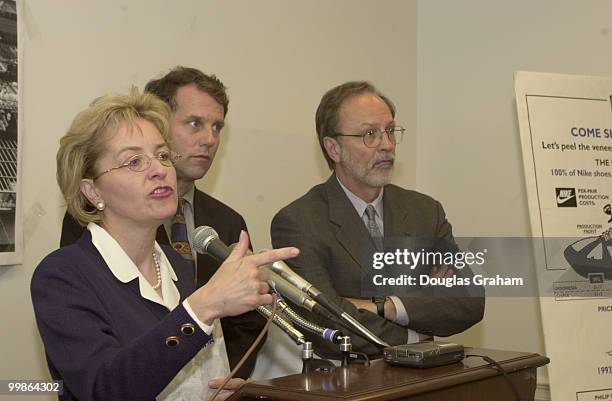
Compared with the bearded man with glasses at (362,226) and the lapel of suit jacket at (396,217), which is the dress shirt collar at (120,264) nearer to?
the bearded man with glasses at (362,226)

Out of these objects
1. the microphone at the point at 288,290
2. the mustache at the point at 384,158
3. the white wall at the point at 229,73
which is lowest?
the microphone at the point at 288,290

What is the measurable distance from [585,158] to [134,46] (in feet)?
7.06

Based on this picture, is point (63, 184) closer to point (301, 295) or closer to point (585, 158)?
point (301, 295)

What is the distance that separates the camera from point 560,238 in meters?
3.52

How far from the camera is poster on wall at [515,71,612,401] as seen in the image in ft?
11.3

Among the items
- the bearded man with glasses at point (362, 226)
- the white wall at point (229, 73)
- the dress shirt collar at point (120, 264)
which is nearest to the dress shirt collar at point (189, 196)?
the bearded man with glasses at point (362, 226)

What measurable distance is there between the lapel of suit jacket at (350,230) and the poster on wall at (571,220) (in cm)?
91

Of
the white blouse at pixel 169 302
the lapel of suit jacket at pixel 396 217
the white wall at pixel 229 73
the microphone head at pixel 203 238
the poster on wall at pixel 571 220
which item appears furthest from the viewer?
the poster on wall at pixel 571 220

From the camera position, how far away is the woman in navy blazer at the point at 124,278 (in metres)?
1.74

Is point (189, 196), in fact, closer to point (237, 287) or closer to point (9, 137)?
point (9, 137)

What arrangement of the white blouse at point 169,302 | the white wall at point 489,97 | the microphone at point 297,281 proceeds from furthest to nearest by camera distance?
the white wall at point 489,97 < the white blouse at point 169,302 < the microphone at point 297,281

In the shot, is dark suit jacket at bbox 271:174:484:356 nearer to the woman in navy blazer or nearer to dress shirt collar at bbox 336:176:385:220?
dress shirt collar at bbox 336:176:385:220

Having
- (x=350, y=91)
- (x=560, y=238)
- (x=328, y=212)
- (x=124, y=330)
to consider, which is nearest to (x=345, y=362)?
(x=124, y=330)

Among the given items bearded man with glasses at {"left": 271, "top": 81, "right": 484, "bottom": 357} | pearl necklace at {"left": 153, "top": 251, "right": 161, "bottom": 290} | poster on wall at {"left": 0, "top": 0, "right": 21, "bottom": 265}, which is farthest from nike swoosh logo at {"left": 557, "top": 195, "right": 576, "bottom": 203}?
poster on wall at {"left": 0, "top": 0, "right": 21, "bottom": 265}
